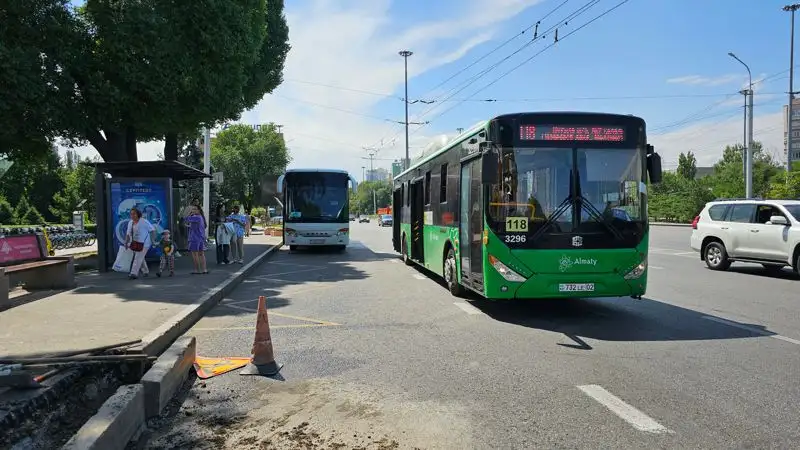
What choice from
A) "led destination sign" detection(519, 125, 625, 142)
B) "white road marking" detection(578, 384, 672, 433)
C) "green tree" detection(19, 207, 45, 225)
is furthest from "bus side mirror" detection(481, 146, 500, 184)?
"green tree" detection(19, 207, 45, 225)

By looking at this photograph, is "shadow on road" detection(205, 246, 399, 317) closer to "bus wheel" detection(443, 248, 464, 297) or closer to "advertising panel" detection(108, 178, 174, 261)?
"advertising panel" detection(108, 178, 174, 261)

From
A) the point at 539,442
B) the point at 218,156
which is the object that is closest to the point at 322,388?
the point at 539,442

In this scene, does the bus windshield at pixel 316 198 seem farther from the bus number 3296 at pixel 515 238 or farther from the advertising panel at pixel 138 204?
the bus number 3296 at pixel 515 238

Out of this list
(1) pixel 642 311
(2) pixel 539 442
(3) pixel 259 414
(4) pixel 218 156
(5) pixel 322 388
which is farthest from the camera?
(4) pixel 218 156

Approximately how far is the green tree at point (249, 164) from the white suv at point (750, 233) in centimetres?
3891

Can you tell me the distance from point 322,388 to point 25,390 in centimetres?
249

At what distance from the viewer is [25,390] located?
15.8ft

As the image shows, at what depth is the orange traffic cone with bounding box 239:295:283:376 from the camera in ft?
19.5

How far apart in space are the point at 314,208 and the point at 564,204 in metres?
15.5

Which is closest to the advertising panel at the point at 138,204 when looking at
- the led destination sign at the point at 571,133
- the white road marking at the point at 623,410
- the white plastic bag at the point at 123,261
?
the white plastic bag at the point at 123,261

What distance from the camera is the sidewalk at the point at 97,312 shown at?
673cm

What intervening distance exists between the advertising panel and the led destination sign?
416 inches

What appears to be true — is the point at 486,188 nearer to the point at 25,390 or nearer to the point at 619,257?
the point at 619,257

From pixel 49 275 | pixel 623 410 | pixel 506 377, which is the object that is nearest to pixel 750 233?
pixel 506 377
